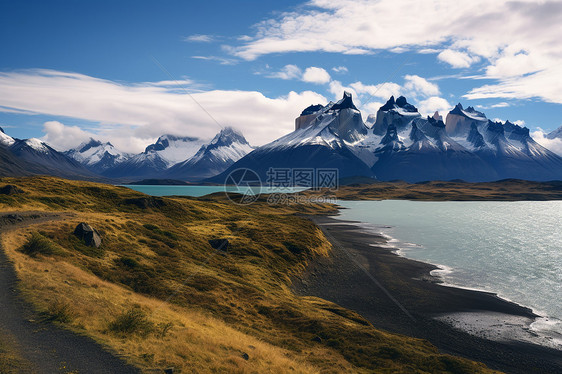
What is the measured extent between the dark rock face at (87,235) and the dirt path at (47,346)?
15.5 m

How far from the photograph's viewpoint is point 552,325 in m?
36.1

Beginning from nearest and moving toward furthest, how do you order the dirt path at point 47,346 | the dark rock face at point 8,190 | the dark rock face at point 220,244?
1. the dirt path at point 47,346
2. the dark rock face at point 220,244
3. the dark rock face at point 8,190

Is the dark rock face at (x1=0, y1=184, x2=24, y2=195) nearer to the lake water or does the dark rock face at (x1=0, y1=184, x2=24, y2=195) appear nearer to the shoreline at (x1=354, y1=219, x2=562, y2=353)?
the shoreline at (x1=354, y1=219, x2=562, y2=353)

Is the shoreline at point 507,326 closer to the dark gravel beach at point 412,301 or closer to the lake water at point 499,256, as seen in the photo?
the lake water at point 499,256

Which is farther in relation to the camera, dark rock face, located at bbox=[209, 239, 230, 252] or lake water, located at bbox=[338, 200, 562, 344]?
dark rock face, located at bbox=[209, 239, 230, 252]

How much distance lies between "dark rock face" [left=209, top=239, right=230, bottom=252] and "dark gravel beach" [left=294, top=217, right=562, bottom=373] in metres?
12.5

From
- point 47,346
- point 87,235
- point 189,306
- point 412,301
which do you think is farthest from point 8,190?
point 412,301

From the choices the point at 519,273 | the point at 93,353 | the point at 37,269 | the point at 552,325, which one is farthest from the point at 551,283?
the point at 37,269

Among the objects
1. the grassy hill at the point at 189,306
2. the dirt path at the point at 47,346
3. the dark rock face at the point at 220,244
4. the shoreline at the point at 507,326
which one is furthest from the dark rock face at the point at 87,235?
the shoreline at the point at 507,326

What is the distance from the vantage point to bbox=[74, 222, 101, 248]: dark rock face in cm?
3719

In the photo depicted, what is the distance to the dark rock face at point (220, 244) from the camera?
54.7 metres

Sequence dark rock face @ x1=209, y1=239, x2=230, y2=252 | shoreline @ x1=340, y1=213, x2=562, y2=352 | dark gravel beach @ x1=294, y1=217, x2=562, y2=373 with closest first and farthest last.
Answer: dark gravel beach @ x1=294, y1=217, x2=562, y2=373 → shoreline @ x1=340, y1=213, x2=562, y2=352 → dark rock face @ x1=209, y1=239, x2=230, y2=252

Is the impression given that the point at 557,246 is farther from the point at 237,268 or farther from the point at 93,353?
the point at 93,353

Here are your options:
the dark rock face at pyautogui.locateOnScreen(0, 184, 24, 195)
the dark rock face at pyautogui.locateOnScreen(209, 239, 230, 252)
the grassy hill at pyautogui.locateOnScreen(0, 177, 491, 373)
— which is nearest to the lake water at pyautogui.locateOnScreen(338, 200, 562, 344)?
the grassy hill at pyautogui.locateOnScreen(0, 177, 491, 373)
